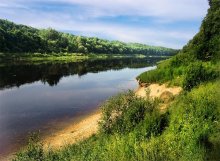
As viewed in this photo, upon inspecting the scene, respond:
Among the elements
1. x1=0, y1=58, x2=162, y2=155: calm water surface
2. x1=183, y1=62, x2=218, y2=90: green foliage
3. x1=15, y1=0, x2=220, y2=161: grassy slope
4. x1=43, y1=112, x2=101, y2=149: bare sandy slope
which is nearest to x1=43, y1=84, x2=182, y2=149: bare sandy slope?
x1=43, y1=112, x2=101, y2=149: bare sandy slope

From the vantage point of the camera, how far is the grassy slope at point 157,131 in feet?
58.3

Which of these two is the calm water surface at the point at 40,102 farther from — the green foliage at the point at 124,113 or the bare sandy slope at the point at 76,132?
the green foliage at the point at 124,113

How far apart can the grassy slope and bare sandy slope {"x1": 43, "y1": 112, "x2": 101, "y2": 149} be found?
11.1 feet

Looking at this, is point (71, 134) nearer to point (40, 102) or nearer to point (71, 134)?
point (71, 134)

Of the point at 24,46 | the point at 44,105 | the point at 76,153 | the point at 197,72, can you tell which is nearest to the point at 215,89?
the point at 197,72

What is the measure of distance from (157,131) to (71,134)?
11754mm

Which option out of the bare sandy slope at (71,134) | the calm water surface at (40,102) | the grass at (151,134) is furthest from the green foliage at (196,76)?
the calm water surface at (40,102)

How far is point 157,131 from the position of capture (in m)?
23.8

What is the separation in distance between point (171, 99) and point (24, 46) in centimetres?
13104

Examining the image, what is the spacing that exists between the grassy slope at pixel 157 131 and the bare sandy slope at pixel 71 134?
338 cm

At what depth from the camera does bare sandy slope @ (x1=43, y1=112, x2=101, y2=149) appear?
30.7 meters

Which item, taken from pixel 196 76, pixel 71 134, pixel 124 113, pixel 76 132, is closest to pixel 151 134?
pixel 124 113

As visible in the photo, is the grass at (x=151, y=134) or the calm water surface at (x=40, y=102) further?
the calm water surface at (x=40, y=102)

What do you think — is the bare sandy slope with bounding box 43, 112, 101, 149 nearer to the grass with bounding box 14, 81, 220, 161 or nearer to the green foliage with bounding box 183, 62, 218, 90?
the grass with bounding box 14, 81, 220, 161
